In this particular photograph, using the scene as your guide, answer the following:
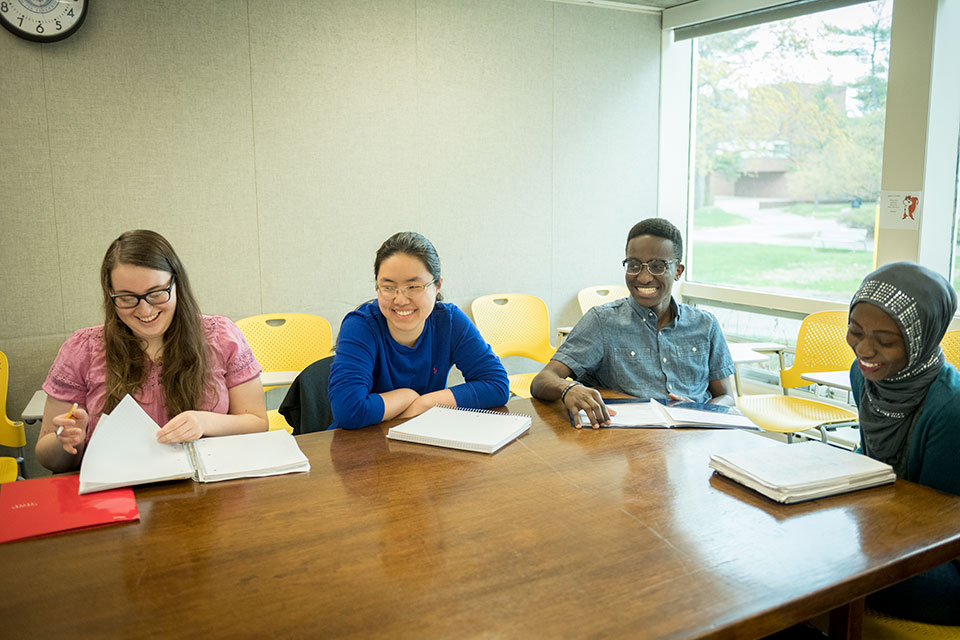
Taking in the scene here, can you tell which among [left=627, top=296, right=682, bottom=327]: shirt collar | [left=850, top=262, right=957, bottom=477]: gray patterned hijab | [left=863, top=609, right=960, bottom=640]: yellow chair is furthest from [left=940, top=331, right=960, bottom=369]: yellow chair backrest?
[left=863, top=609, right=960, bottom=640]: yellow chair

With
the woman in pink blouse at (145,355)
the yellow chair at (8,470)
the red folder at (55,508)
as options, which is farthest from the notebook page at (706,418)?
the yellow chair at (8,470)

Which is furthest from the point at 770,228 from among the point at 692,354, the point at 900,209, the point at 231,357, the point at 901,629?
the point at 231,357

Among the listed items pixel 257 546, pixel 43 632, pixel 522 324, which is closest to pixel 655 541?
pixel 257 546

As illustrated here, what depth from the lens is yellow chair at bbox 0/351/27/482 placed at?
2863 mm

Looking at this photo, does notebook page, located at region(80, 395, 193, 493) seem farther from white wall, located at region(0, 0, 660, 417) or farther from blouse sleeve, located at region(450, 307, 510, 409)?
white wall, located at region(0, 0, 660, 417)

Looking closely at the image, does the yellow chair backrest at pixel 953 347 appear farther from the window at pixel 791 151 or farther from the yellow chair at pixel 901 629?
the yellow chair at pixel 901 629

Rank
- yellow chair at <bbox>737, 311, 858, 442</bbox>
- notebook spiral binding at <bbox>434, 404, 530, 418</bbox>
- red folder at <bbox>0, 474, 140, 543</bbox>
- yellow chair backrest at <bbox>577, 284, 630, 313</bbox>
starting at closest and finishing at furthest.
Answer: red folder at <bbox>0, 474, 140, 543</bbox>
notebook spiral binding at <bbox>434, 404, 530, 418</bbox>
yellow chair at <bbox>737, 311, 858, 442</bbox>
yellow chair backrest at <bbox>577, 284, 630, 313</bbox>

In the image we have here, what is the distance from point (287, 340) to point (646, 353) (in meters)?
1.99

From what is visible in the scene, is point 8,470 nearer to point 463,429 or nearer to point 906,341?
point 463,429

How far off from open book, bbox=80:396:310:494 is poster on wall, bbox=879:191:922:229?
11.3ft

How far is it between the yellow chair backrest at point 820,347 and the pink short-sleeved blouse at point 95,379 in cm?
288

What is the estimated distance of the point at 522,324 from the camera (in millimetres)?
4629

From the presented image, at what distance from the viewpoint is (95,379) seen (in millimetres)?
2074

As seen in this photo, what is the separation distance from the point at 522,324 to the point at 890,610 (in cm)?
319
